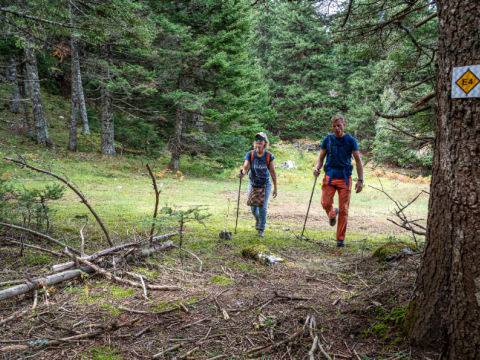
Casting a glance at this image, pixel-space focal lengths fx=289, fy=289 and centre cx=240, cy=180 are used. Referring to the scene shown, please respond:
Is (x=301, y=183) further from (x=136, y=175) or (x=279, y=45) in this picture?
(x=279, y=45)

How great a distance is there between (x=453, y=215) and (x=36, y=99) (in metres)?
16.8

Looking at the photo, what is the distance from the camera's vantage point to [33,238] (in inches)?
170

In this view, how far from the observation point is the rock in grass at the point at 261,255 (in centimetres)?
418

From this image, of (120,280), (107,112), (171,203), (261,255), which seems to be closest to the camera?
(120,280)

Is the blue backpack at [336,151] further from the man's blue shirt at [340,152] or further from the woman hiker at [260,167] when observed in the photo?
the woman hiker at [260,167]

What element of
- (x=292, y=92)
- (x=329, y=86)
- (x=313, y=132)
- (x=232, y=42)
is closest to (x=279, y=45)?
(x=292, y=92)

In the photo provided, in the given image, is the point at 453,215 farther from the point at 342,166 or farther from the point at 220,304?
the point at 342,166

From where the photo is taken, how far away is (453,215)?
1.90 meters

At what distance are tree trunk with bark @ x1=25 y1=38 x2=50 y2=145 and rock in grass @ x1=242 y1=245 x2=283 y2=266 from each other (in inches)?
544

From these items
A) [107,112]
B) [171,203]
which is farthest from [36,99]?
[171,203]

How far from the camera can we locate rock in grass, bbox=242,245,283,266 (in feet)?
13.7

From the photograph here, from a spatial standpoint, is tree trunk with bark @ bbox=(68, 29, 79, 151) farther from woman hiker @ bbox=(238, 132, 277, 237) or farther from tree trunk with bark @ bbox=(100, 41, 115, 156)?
woman hiker @ bbox=(238, 132, 277, 237)

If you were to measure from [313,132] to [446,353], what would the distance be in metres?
30.8

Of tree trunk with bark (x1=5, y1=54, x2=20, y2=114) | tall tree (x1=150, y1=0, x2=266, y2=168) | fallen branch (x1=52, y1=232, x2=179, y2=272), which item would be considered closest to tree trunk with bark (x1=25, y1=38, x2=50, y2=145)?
tree trunk with bark (x1=5, y1=54, x2=20, y2=114)
